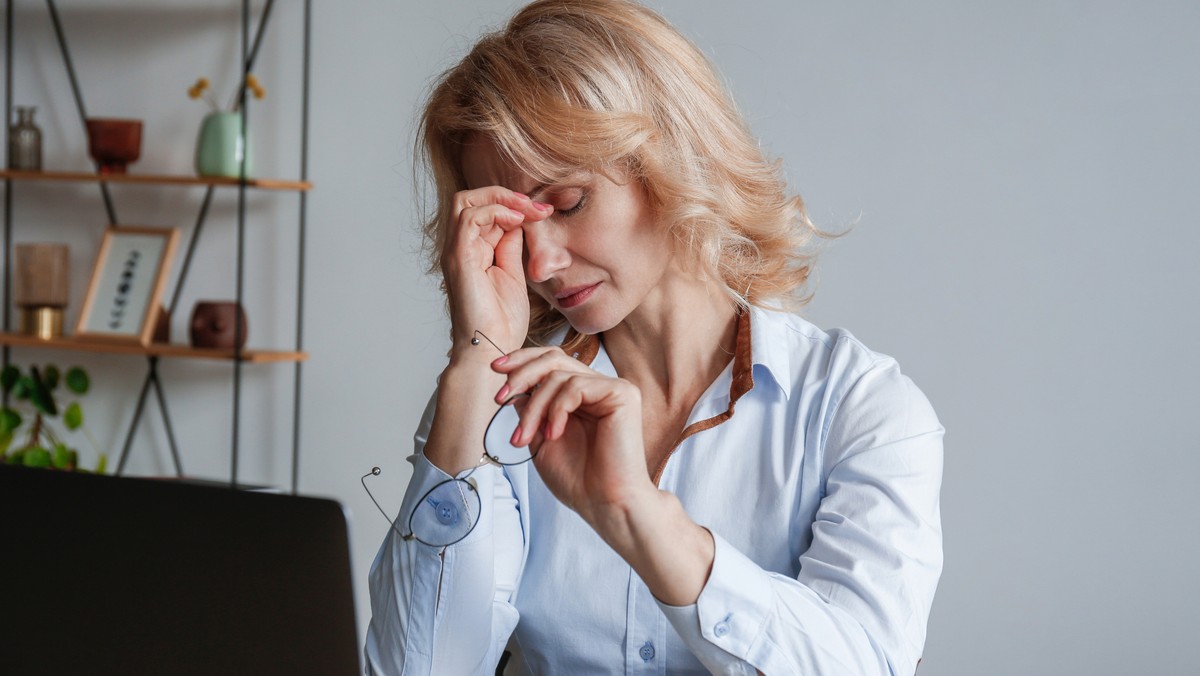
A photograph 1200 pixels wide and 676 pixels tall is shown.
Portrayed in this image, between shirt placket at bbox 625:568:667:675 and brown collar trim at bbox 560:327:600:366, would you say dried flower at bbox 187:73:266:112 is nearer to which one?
brown collar trim at bbox 560:327:600:366

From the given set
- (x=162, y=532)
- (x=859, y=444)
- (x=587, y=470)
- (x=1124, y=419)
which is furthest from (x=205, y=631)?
(x=1124, y=419)

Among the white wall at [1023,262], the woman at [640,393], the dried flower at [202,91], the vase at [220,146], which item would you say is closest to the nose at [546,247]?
the woman at [640,393]

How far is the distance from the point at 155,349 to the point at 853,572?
2.45m

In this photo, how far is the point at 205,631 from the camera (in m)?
0.77

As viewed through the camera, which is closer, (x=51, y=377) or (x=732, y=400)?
(x=732, y=400)

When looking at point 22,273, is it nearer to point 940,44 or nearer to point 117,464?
point 117,464

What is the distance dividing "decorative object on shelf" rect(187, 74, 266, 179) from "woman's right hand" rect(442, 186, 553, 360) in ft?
6.28

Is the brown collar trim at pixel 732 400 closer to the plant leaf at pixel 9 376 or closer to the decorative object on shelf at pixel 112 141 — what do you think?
the decorative object on shelf at pixel 112 141

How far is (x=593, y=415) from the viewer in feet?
3.19

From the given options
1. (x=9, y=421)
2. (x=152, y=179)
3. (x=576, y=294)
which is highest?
(x=152, y=179)

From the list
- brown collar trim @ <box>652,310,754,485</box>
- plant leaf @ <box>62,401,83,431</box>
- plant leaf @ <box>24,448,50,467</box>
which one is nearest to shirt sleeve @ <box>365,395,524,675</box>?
brown collar trim @ <box>652,310,754,485</box>

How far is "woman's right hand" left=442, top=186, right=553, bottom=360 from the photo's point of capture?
Result: 1246mm

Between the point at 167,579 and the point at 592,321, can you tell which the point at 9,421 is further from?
the point at 167,579

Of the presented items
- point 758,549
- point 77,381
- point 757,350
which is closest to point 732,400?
point 757,350
